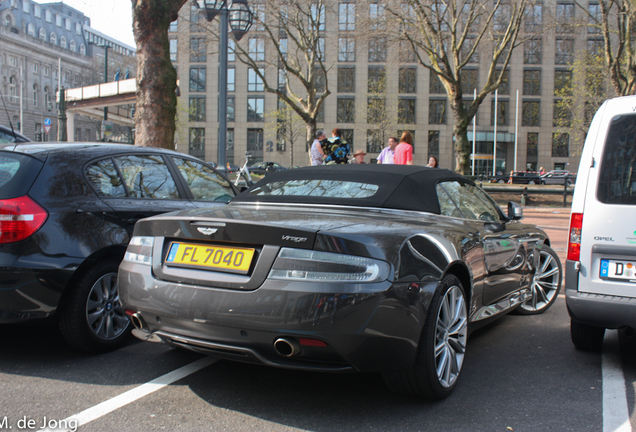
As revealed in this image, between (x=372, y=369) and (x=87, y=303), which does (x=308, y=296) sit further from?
(x=87, y=303)

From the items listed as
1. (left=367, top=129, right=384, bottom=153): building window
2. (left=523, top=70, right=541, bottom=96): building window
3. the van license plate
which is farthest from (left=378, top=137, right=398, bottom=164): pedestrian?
(left=523, top=70, right=541, bottom=96): building window

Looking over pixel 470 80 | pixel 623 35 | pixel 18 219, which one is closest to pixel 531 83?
pixel 470 80

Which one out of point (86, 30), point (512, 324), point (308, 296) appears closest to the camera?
point (308, 296)

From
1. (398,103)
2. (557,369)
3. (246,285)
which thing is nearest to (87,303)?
(246,285)

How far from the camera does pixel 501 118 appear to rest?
60625 mm

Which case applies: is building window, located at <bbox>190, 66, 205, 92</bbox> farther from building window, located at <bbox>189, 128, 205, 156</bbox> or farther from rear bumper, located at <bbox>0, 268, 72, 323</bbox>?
rear bumper, located at <bbox>0, 268, 72, 323</bbox>

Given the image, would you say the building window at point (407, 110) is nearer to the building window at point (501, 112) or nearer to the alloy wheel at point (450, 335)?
the building window at point (501, 112)

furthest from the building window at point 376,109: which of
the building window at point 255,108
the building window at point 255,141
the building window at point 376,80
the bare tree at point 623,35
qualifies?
the bare tree at point 623,35

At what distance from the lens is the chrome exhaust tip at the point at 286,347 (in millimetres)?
2699

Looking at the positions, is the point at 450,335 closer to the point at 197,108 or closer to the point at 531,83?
the point at 197,108

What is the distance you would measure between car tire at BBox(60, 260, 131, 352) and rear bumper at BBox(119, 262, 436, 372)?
110 centimetres

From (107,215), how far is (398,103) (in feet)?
184

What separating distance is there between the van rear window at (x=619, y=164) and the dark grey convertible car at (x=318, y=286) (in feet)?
3.20

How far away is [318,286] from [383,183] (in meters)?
1.37
